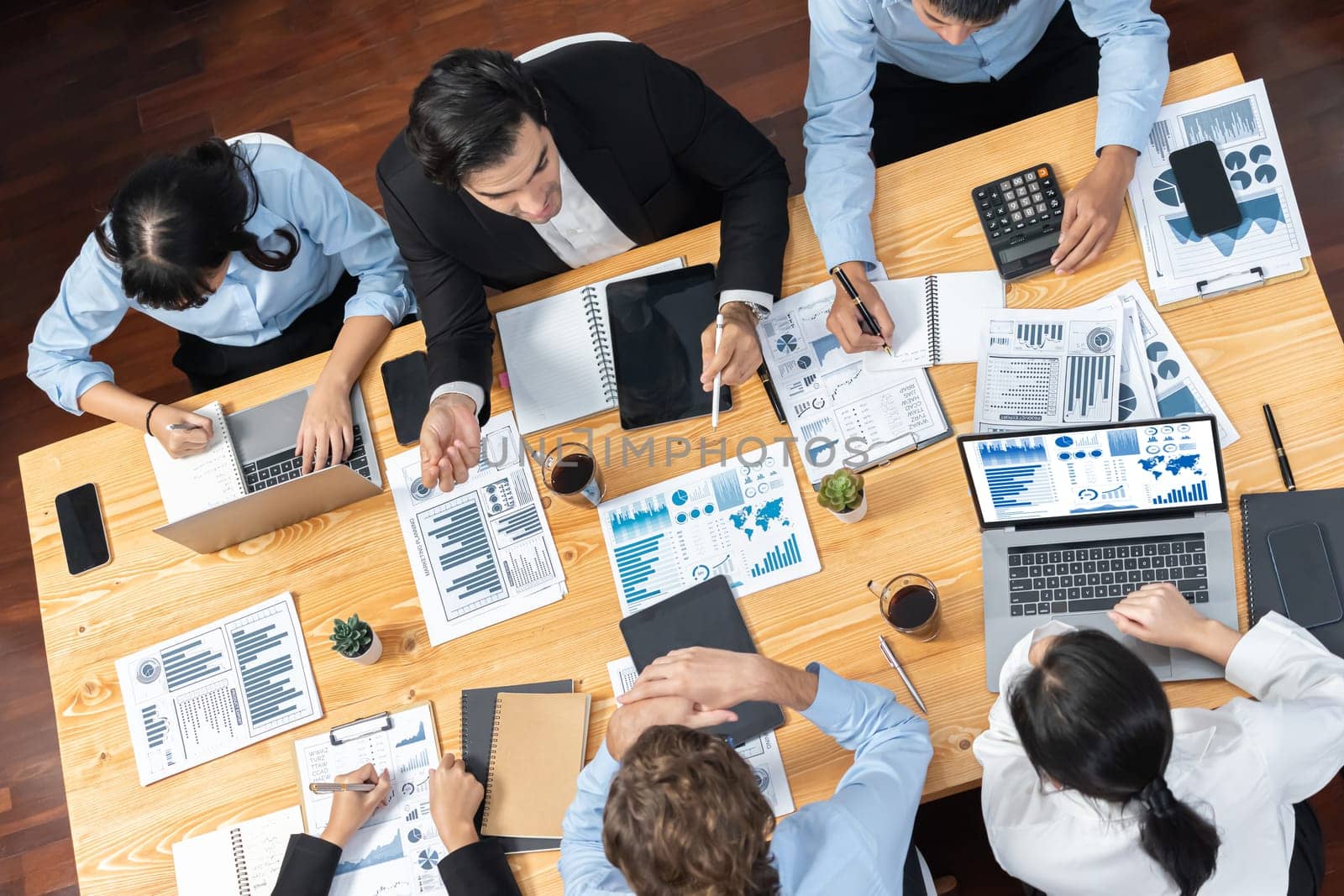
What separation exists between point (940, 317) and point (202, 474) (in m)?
1.40

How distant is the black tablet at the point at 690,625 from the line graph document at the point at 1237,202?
0.87 meters

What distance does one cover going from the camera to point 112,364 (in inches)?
122

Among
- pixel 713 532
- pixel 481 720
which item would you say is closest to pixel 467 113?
pixel 713 532

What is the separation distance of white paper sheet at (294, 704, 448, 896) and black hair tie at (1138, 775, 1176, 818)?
108 centimetres

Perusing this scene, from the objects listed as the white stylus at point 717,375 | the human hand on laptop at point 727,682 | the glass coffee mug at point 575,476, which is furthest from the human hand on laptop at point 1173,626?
the glass coffee mug at point 575,476

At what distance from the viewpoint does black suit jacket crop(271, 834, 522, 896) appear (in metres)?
1.57

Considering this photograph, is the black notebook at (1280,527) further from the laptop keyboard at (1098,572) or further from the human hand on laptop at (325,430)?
the human hand on laptop at (325,430)

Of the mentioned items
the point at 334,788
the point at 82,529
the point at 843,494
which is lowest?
the point at 334,788

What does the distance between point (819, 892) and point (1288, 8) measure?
8.75 ft

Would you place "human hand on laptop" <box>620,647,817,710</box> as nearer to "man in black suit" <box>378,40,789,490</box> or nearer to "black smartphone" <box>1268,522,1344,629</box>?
"man in black suit" <box>378,40,789,490</box>

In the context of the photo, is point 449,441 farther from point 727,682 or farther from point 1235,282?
point 1235,282

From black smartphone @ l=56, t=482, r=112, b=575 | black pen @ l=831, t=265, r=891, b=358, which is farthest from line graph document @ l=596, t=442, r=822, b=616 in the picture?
black smartphone @ l=56, t=482, r=112, b=575

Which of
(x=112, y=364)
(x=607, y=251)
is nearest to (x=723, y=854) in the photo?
(x=607, y=251)

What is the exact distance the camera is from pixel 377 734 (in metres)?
1.74
